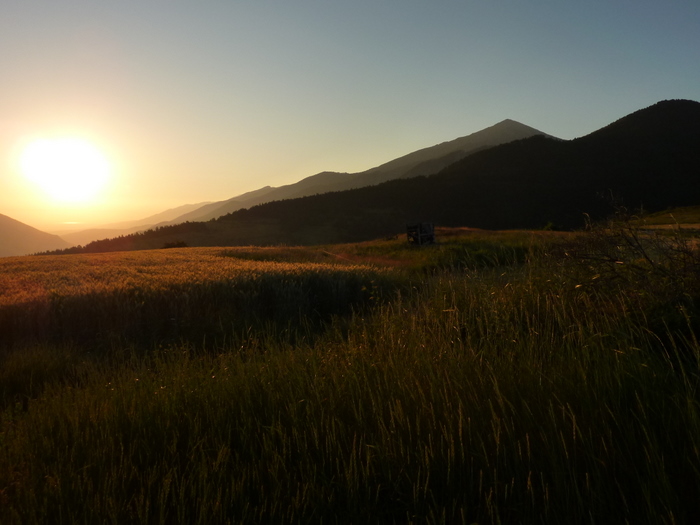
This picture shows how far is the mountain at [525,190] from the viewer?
61188 millimetres

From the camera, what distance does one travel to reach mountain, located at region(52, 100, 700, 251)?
61188mm

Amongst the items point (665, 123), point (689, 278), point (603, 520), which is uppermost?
point (665, 123)

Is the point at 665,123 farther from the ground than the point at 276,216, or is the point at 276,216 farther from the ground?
the point at 665,123

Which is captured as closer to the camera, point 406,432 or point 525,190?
point 406,432

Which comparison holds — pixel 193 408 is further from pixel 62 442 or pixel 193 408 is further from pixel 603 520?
pixel 603 520

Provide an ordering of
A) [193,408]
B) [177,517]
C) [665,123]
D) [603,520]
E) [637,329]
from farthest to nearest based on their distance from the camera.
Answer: [665,123]
[637,329]
[193,408]
[177,517]
[603,520]

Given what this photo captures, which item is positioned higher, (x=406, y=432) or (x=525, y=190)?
(x=525, y=190)

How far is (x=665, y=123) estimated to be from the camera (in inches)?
3666

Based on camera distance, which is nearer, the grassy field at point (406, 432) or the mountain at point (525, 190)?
the grassy field at point (406, 432)

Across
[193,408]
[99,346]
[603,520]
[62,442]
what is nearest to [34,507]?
[62,442]

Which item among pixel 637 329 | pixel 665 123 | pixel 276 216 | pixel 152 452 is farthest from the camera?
pixel 665 123

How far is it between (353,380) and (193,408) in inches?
45.0

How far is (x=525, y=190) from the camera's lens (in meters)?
78.8

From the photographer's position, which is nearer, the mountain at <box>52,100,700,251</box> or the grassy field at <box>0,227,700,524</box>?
the grassy field at <box>0,227,700,524</box>
